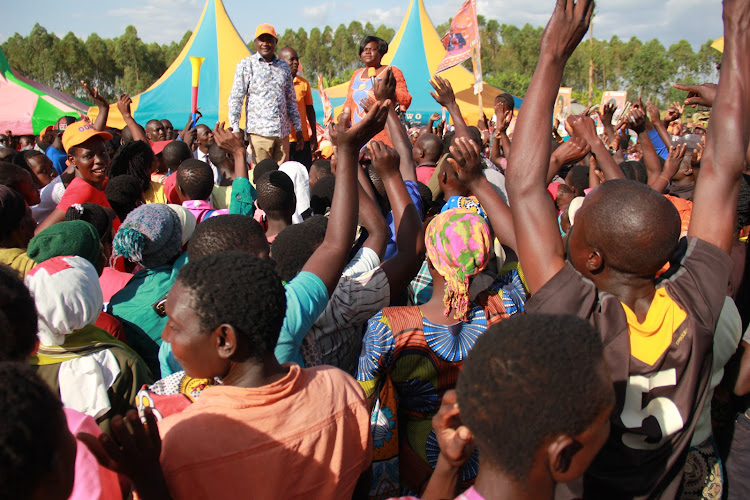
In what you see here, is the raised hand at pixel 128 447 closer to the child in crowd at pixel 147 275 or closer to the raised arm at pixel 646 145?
the child in crowd at pixel 147 275

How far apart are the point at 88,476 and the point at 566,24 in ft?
6.33

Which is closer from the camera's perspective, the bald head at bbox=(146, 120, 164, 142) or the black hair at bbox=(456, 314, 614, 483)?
the black hair at bbox=(456, 314, 614, 483)

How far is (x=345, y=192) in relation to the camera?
2396 millimetres

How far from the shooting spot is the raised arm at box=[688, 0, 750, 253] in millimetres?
1854

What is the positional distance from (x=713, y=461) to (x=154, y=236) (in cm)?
271

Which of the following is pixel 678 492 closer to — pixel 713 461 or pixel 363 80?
pixel 713 461

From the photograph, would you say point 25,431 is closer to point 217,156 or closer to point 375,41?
point 217,156

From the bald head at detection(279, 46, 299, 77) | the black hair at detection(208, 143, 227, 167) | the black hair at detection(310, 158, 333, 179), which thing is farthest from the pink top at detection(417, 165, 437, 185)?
the bald head at detection(279, 46, 299, 77)

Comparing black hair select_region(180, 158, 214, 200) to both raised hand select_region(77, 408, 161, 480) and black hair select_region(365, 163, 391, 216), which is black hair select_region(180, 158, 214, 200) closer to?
black hair select_region(365, 163, 391, 216)

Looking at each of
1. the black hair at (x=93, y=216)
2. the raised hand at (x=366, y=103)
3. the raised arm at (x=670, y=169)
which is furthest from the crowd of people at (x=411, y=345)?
the raised arm at (x=670, y=169)

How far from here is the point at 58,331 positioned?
6.63 ft

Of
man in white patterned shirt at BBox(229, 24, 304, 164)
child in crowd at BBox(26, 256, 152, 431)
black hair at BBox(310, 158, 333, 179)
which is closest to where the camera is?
child in crowd at BBox(26, 256, 152, 431)

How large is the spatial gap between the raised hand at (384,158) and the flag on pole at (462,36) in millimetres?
9625

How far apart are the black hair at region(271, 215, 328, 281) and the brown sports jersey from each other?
3.79ft
